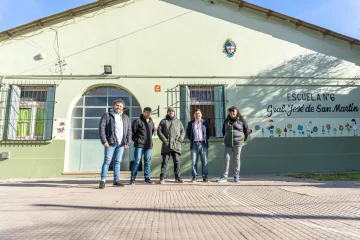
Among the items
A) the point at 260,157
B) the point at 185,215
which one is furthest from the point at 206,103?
the point at 185,215

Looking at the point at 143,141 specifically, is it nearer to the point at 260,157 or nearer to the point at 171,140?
the point at 171,140

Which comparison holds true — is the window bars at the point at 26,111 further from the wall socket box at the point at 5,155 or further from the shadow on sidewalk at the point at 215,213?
the shadow on sidewalk at the point at 215,213

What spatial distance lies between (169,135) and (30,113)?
5.12 metres

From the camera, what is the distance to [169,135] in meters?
6.71

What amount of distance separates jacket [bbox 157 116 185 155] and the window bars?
4.04m

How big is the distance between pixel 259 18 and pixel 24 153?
28.9ft


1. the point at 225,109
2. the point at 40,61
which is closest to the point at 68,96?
the point at 40,61

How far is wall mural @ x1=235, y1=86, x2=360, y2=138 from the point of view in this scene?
9.23 metres

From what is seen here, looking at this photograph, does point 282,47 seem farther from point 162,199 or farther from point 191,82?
point 162,199

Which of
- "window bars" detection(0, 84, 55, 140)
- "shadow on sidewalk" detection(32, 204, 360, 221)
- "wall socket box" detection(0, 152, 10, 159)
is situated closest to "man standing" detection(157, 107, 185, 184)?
"shadow on sidewalk" detection(32, 204, 360, 221)

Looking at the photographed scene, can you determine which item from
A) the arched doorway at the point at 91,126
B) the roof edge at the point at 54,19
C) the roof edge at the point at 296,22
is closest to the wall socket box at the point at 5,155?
the arched doorway at the point at 91,126

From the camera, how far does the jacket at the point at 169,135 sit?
21.9 ft

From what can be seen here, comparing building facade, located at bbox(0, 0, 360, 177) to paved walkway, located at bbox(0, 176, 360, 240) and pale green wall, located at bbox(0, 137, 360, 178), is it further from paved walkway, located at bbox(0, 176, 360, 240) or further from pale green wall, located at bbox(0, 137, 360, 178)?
paved walkway, located at bbox(0, 176, 360, 240)

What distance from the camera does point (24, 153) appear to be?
28.0 feet
